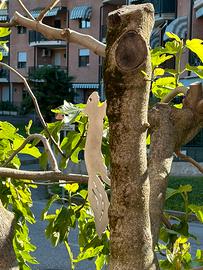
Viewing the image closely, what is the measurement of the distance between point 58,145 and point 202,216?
0.51 m

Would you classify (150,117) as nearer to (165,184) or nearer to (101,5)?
(165,184)

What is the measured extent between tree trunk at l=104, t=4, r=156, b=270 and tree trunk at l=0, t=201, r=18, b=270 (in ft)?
1.29

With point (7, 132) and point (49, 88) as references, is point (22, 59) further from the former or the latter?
point (7, 132)

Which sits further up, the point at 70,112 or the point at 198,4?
the point at 198,4

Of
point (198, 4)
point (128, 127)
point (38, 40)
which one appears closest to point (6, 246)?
point (128, 127)

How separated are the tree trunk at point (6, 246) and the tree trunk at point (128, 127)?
393mm

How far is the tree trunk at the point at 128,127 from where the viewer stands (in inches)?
42.5

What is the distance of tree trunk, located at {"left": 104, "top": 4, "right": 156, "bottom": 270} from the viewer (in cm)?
108

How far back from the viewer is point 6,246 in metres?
1.42

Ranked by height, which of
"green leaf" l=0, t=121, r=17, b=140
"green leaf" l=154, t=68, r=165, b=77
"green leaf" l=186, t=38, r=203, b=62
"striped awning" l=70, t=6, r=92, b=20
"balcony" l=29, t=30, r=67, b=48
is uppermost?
"striped awning" l=70, t=6, r=92, b=20

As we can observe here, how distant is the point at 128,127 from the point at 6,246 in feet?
1.74

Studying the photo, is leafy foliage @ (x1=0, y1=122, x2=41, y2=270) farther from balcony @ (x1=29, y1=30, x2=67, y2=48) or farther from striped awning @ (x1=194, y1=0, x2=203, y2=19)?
balcony @ (x1=29, y1=30, x2=67, y2=48)

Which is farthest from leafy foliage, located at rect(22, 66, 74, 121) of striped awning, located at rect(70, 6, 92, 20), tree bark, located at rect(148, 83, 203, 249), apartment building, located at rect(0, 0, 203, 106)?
tree bark, located at rect(148, 83, 203, 249)

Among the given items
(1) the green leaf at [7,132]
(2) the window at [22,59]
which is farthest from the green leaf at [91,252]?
(2) the window at [22,59]
